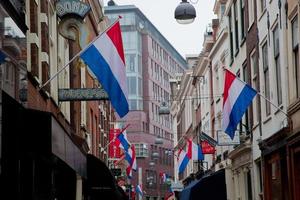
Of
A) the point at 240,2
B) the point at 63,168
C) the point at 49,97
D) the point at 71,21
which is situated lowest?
the point at 63,168

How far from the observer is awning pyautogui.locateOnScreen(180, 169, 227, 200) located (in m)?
32.7

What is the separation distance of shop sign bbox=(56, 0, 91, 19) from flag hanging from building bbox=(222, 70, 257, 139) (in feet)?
16.5

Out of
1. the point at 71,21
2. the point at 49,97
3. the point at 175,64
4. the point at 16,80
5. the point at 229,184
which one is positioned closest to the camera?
the point at 16,80

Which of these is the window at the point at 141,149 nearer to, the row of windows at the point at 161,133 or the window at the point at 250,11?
the row of windows at the point at 161,133

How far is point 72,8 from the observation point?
52.5ft

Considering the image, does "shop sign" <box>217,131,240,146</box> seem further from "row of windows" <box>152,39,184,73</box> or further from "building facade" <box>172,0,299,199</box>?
"row of windows" <box>152,39,184,73</box>

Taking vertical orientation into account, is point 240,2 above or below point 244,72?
above

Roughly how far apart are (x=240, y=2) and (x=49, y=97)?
13.4 m

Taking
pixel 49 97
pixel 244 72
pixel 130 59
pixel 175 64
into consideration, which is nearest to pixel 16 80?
pixel 49 97

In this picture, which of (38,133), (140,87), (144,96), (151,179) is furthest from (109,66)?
(140,87)

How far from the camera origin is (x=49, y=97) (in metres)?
18.2

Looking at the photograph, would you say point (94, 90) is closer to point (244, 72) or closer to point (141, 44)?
point (244, 72)

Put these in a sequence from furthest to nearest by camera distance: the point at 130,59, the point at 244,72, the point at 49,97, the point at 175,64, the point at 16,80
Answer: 1. the point at 175,64
2. the point at 130,59
3. the point at 244,72
4. the point at 49,97
5. the point at 16,80

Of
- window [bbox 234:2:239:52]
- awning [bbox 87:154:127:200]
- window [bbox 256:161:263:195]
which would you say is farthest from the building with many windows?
awning [bbox 87:154:127:200]
